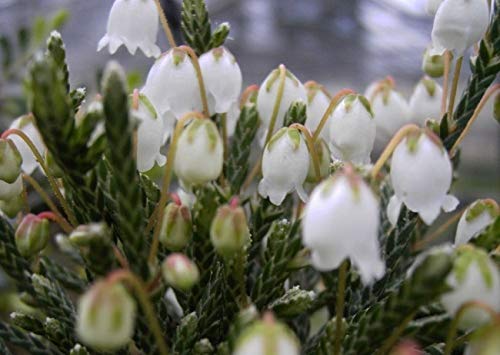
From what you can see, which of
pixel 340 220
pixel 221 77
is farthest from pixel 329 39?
pixel 340 220

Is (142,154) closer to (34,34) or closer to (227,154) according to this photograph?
(227,154)

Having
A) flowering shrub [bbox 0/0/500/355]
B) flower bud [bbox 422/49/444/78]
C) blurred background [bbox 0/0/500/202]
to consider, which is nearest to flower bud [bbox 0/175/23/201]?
flowering shrub [bbox 0/0/500/355]

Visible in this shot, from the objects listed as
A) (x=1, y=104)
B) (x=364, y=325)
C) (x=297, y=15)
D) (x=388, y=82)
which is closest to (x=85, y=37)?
(x=297, y=15)

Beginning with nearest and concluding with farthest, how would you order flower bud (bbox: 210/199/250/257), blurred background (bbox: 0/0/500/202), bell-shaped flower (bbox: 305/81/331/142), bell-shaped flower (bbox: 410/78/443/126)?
flower bud (bbox: 210/199/250/257)
bell-shaped flower (bbox: 305/81/331/142)
bell-shaped flower (bbox: 410/78/443/126)
blurred background (bbox: 0/0/500/202)

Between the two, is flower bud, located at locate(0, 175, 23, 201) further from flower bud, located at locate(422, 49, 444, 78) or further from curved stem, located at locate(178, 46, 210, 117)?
flower bud, located at locate(422, 49, 444, 78)

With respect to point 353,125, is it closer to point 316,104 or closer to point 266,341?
point 316,104

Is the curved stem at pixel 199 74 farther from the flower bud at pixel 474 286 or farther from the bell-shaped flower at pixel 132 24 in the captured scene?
the flower bud at pixel 474 286
